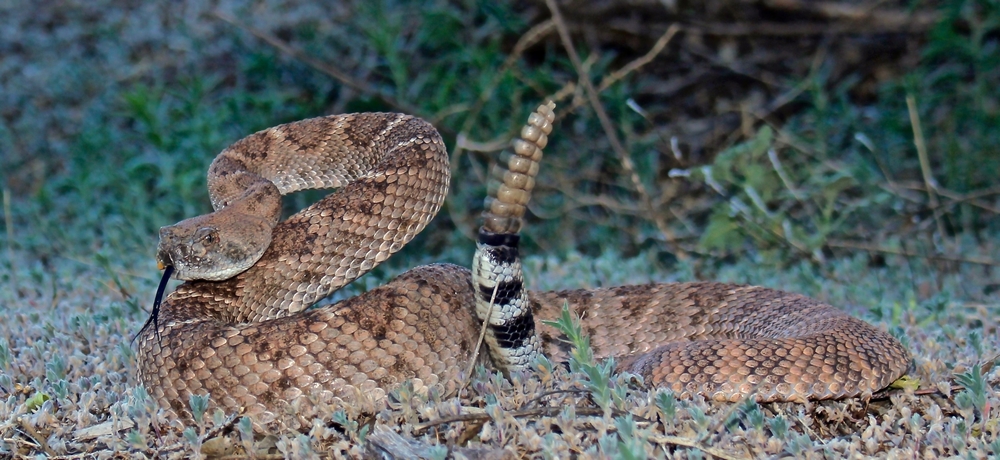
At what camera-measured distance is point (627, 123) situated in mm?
7969

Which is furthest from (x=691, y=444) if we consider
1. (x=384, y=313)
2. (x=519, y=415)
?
(x=384, y=313)

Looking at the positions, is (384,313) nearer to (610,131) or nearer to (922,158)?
(610,131)

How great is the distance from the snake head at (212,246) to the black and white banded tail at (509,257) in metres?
0.95

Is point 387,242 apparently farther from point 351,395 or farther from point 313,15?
point 313,15

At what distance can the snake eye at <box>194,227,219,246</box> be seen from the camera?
11.8ft

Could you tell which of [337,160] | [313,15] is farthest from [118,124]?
[337,160]

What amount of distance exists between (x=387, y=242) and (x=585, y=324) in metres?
1.17

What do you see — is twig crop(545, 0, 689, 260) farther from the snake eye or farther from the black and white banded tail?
the snake eye

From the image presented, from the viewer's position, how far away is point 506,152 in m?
3.41

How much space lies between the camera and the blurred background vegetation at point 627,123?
7137 mm

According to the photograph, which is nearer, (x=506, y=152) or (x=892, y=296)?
(x=506, y=152)

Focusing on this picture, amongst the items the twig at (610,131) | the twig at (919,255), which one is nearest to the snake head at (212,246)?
the twig at (610,131)

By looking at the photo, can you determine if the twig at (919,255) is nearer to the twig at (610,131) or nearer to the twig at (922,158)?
the twig at (922,158)

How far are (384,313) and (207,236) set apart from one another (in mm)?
756
